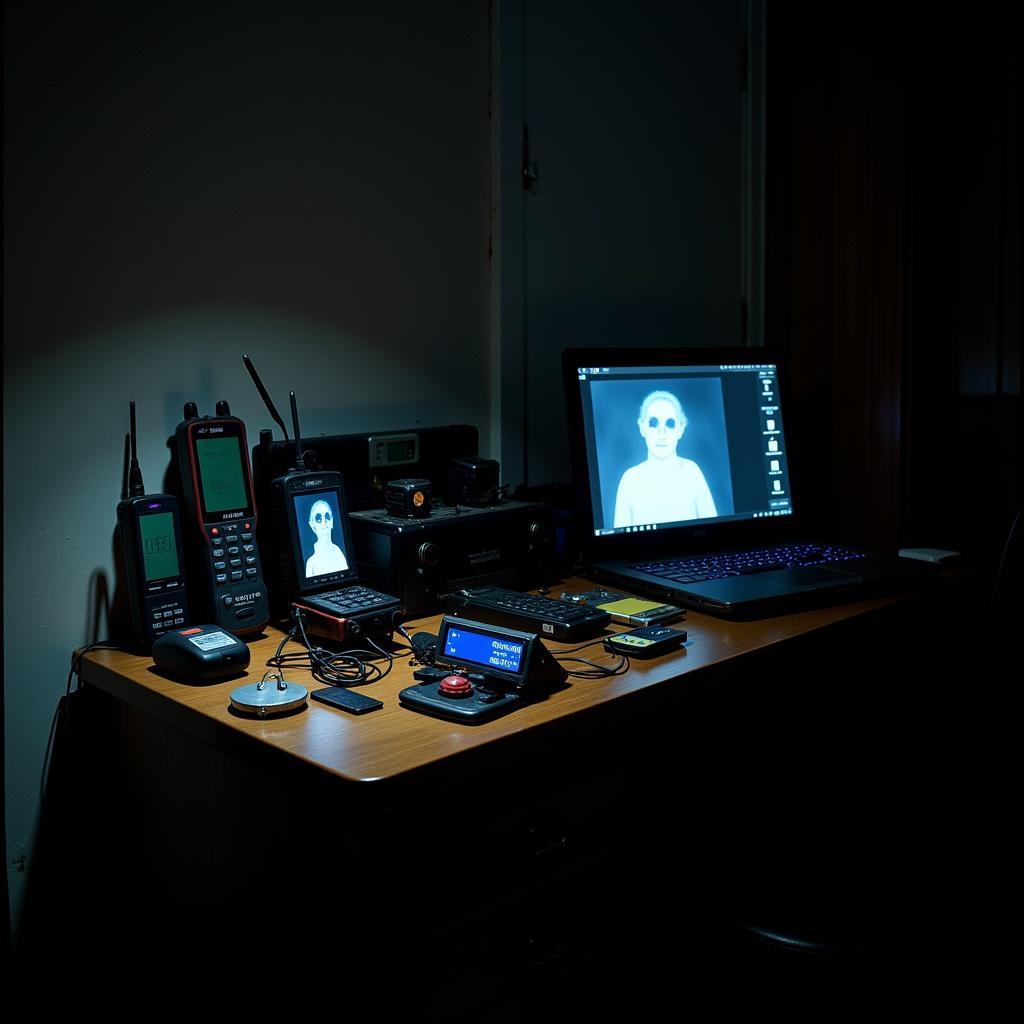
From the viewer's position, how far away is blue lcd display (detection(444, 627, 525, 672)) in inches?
47.9

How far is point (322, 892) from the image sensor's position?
112 cm

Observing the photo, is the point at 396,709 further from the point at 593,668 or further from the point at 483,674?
the point at 593,668

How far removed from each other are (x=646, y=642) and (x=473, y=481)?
45 centimetres

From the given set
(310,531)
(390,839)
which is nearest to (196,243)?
(310,531)

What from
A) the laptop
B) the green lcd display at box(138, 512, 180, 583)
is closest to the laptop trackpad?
the laptop

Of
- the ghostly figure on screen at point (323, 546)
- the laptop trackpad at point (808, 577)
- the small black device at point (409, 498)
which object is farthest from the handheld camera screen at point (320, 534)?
the laptop trackpad at point (808, 577)

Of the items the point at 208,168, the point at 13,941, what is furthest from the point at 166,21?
the point at 13,941

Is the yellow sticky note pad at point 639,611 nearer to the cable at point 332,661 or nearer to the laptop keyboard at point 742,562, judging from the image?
the laptop keyboard at point 742,562

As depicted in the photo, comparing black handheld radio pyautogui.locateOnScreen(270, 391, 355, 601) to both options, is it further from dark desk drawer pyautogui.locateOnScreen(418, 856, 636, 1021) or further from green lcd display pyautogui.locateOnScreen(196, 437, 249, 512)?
dark desk drawer pyautogui.locateOnScreen(418, 856, 636, 1021)

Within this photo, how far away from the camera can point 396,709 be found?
3.92 ft

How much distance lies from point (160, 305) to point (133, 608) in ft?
1.43

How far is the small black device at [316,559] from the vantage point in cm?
141

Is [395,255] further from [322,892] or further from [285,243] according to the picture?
[322,892]

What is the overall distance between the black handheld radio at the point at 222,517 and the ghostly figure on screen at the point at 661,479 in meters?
0.64
